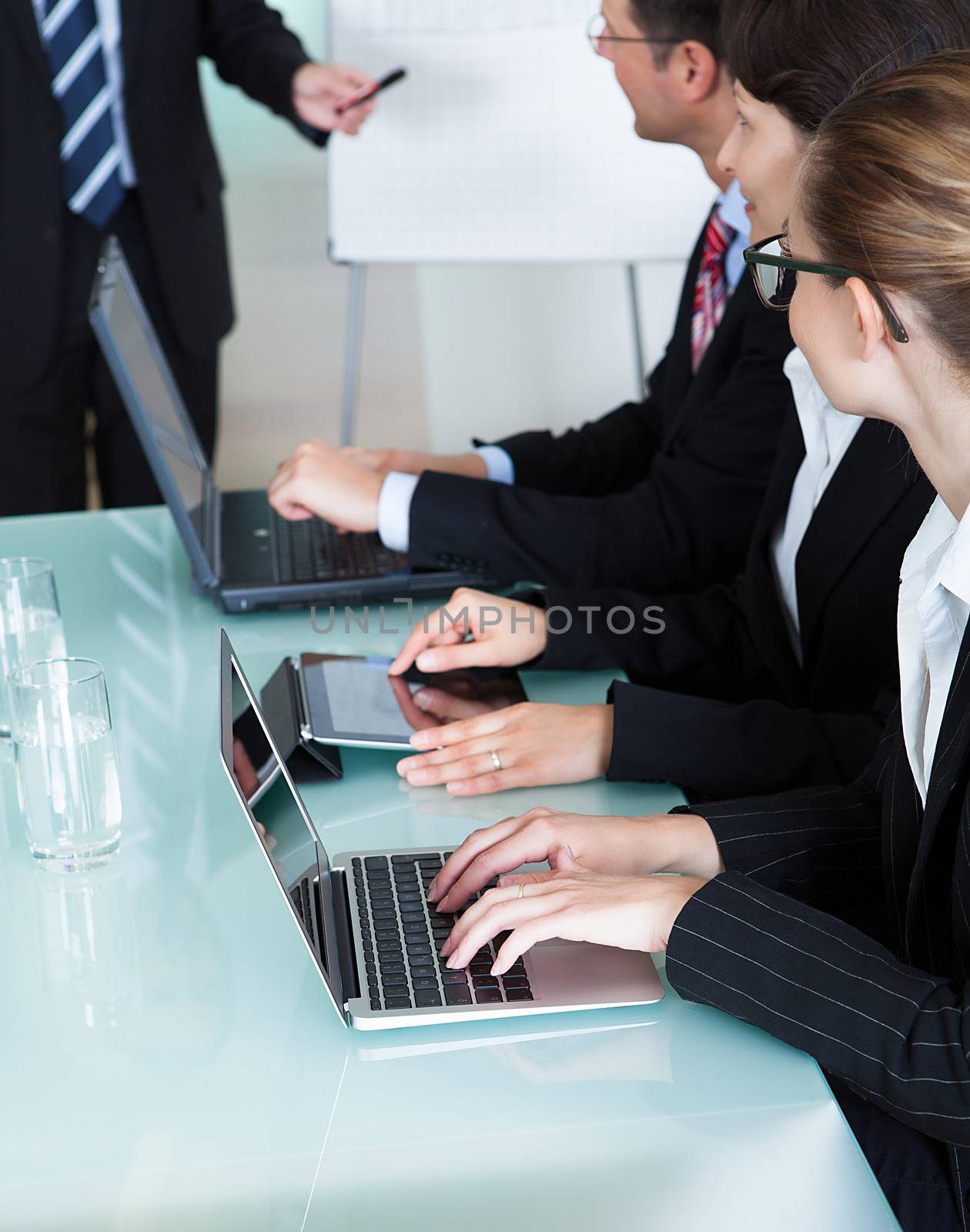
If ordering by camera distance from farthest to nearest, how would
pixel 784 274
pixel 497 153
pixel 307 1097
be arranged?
pixel 497 153 < pixel 784 274 < pixel 307 1097

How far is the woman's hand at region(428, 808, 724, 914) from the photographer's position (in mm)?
Answer: 962

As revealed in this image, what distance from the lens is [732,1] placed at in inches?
57.7

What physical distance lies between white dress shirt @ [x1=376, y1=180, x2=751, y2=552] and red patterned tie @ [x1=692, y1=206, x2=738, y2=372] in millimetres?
12

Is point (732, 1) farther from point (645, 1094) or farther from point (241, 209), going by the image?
point (241, 209)

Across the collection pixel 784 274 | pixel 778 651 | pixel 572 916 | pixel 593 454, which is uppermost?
pixel 784 274

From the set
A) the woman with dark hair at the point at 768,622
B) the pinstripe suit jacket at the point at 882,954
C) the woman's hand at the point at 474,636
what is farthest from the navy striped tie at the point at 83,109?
the pinstripe suit jacket at the point at 882,954

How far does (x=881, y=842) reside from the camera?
3.43 feet

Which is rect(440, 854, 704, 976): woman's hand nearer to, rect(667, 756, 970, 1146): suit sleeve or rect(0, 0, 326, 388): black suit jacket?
rect(667, 756, 970, 1146): suit sleeve

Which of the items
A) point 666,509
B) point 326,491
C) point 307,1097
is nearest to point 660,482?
point 666,509

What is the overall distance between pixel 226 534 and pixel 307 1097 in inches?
39.9

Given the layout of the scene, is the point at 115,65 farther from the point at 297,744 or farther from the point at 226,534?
the point at 297,744

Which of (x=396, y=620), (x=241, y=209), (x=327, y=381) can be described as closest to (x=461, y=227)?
(x=327, y=381)

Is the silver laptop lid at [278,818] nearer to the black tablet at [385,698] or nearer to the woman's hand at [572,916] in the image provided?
the woman's hand at [572,916]

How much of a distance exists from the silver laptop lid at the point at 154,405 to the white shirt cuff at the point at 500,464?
0.39 metres
